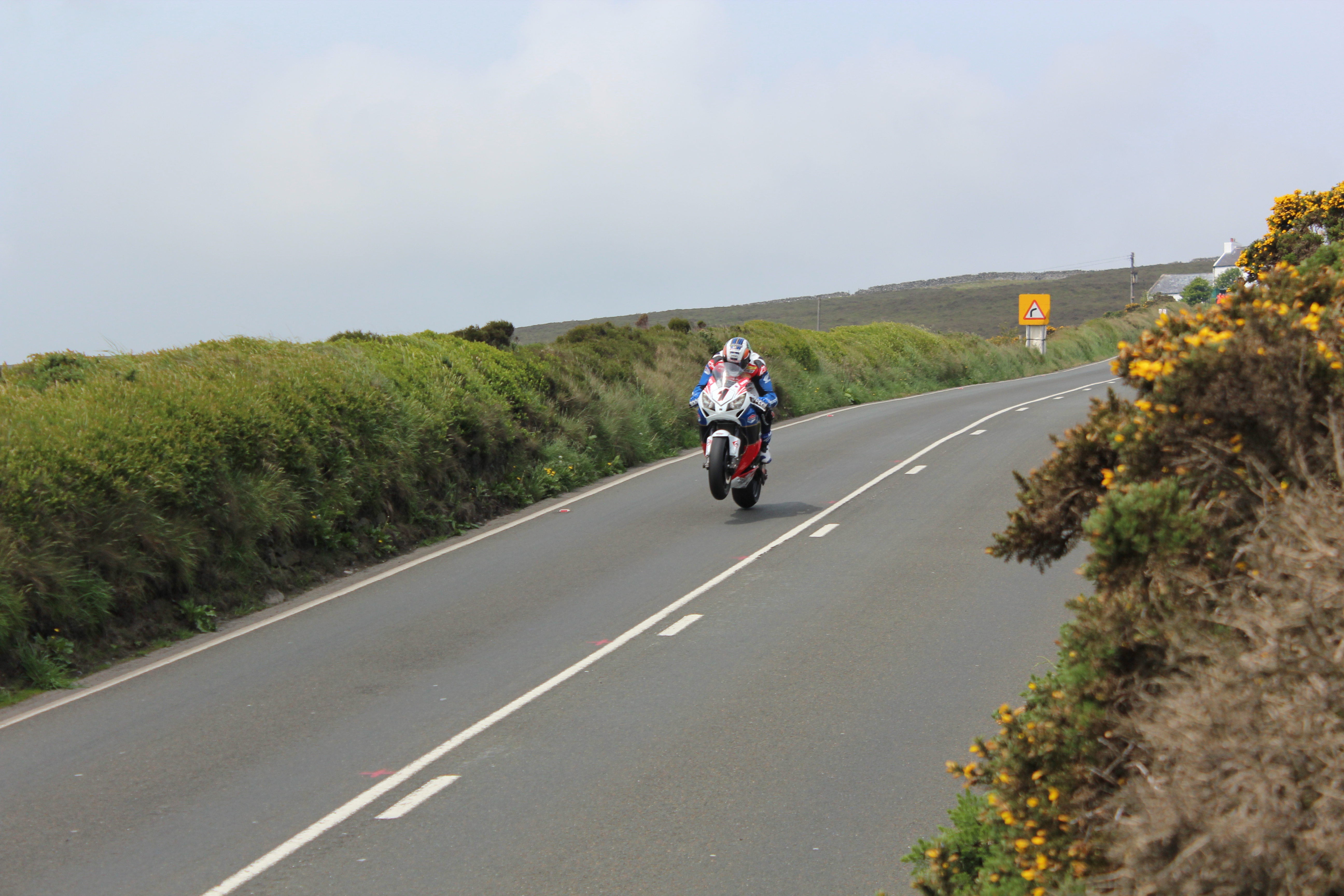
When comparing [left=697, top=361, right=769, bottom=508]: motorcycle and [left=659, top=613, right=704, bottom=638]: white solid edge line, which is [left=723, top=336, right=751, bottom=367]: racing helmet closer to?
[left=697, top=361, right=769, bottom=508]: motorcycle

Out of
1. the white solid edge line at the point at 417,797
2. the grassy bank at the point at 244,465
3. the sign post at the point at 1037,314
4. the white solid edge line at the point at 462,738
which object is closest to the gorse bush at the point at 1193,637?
the white solid edge line at the point at 417,797

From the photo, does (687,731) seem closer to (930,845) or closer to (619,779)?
(619,779)

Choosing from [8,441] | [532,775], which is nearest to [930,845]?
[532,775]

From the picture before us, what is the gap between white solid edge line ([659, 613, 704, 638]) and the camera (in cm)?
945

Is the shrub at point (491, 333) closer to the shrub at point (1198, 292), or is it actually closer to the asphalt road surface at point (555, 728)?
the asphalt road surface at point (555, 728)

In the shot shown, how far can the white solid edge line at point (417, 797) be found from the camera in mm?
5957

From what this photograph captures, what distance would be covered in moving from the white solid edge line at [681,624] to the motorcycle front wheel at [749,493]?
507 cm

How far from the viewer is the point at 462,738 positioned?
280 inches

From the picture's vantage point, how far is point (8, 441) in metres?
9.90

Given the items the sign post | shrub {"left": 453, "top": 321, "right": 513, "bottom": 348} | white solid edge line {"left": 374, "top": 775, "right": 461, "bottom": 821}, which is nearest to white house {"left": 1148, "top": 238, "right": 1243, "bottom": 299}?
the sign post

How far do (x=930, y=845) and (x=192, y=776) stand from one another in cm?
424

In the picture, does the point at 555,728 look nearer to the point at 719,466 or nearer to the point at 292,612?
the point at 292,612

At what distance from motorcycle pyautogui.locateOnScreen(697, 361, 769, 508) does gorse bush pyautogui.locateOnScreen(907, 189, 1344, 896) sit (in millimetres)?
10133

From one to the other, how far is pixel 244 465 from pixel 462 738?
6.18 m
